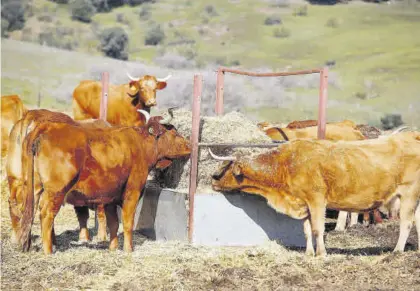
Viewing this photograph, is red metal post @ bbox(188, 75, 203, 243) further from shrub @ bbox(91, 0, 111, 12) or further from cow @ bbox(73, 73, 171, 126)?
shrub @ bbox(91, 0, 111, 12)

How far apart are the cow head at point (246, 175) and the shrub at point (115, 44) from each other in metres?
37.0

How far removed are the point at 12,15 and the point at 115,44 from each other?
→ 34.7 ft

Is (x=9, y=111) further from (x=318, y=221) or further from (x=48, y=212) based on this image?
(x=318, y=221)

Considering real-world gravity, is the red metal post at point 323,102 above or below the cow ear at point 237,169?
above

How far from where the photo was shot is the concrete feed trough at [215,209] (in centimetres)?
1041

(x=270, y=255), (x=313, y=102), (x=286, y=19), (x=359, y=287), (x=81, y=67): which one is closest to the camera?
(x=359, y=287)

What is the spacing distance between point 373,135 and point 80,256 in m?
7.45

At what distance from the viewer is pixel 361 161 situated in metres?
9.75

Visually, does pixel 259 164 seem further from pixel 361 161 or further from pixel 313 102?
pixel 313 102

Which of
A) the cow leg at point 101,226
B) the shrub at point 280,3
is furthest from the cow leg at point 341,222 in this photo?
the shrub at point 280,3

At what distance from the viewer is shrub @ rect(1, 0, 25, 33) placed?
5372 centimetres

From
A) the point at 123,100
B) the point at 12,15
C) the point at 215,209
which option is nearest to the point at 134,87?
the point at 123,100

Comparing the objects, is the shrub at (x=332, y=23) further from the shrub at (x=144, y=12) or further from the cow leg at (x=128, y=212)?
the cow leg at (x=128, y=212)

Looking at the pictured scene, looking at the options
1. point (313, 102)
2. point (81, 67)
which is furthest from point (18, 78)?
point (313, 102)
